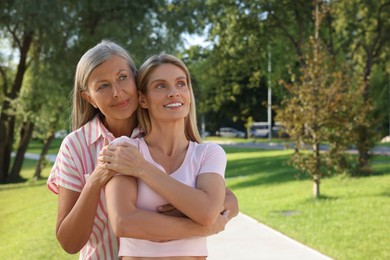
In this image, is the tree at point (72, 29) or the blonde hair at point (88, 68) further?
the tree at point (72, 29)

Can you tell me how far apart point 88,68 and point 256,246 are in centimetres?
597

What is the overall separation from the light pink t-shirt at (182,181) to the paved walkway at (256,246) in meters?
5.06

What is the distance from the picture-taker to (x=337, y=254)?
24.2ft

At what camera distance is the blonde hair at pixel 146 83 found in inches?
86.9

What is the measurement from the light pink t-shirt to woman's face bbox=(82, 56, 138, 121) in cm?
15

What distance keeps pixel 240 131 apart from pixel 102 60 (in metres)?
64.7

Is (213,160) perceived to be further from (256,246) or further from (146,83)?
(256,246)

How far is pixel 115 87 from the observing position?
2252 millimetres

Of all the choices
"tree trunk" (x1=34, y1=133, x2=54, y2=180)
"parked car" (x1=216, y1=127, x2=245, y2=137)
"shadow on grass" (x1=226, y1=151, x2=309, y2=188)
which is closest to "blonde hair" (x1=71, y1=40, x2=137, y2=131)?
"shadow on grass" (x1=226, y1=151, x2=309, y2=188)

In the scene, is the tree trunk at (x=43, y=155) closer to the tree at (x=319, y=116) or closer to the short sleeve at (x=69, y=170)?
the tree at (x=319, y=116)

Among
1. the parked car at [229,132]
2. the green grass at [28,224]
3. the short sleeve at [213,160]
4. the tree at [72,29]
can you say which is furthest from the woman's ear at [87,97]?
the parked car at [229,132]

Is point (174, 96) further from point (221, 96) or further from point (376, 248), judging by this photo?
point (221, 96)

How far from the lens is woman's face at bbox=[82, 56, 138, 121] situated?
2252 mm

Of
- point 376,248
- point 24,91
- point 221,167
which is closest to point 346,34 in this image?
point 24,91
